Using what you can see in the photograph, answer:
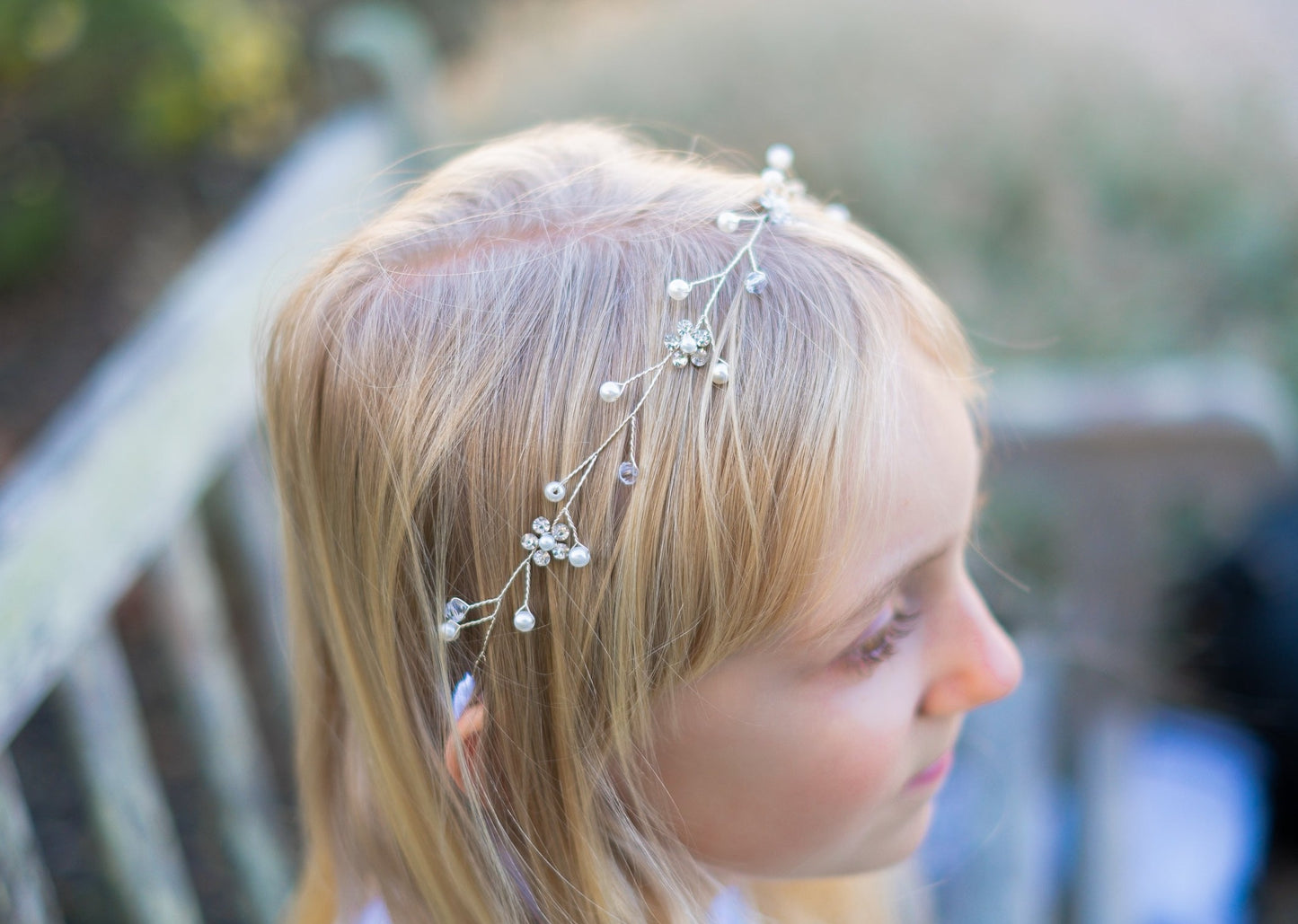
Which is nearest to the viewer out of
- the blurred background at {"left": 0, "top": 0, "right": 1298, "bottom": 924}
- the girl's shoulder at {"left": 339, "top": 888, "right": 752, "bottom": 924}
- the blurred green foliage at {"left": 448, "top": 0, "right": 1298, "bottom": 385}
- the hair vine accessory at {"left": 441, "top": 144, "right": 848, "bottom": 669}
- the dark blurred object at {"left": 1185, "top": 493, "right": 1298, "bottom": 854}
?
the hair vine accessory at {"left": 441, "top": 144, "right": 848, "bottom": 669}

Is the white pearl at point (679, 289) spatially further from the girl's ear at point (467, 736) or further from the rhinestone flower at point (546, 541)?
the girl's ear at point (467, 736)

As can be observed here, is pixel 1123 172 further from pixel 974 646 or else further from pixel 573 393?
pixel 573 393

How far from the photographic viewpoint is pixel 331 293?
911mm

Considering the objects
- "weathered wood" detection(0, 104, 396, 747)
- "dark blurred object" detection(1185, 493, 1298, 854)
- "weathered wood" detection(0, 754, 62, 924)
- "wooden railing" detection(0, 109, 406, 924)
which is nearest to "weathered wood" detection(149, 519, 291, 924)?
"wooden railing" detection(0, 109, 406, 924)

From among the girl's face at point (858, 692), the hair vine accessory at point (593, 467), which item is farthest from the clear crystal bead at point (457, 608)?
the girl's face at point (858, 692)

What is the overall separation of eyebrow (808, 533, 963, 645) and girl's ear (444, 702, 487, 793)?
1.03 ft

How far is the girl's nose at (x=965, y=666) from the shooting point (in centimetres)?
95

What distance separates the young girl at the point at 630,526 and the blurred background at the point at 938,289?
0.85 feet

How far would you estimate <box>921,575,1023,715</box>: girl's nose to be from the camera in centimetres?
95

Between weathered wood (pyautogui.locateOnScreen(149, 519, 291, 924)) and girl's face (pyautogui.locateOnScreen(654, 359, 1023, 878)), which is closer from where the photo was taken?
girl's face (pyautogui.locateOnScreen(654, 359, 1023, 878))

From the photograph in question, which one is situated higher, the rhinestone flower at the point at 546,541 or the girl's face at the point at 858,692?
the rhinestone flower at the point at 546,541

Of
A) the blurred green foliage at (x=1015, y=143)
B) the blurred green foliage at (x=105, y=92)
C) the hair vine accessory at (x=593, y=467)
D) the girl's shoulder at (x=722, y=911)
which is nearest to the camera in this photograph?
the hair vine accessory at (x=593, y=467)

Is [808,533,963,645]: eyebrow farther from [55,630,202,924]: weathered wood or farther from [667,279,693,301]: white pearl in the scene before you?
[55,630,202,924]: weathered wood

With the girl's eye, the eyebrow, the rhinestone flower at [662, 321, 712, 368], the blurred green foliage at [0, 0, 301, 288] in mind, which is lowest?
the girl's eye
